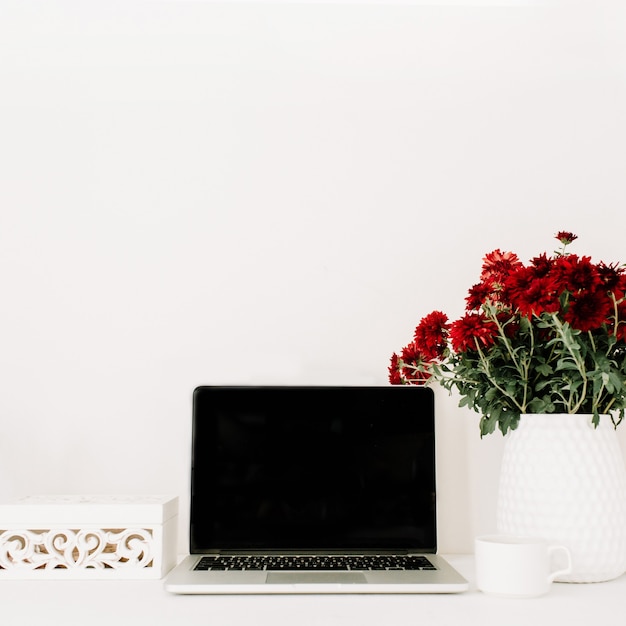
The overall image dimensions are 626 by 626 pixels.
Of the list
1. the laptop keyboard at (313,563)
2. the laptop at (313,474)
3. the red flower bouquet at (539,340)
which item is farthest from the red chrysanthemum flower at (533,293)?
the laptop keyboard at (313,563)

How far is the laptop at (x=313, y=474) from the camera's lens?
1003 mm

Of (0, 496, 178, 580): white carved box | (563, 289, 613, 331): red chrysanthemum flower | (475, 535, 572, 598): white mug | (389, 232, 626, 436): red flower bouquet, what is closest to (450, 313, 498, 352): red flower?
(389, 232, 626, 436): red flower bouquet

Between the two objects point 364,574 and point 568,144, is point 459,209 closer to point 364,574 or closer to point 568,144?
point 568,144

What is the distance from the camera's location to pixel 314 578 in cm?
84

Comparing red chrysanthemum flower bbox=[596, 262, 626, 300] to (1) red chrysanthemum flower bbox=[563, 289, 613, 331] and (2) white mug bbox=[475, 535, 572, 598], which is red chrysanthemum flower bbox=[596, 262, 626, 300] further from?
(2) white mug bbox=[475, 535, 572, 598]

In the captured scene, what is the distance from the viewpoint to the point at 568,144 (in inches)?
48.7

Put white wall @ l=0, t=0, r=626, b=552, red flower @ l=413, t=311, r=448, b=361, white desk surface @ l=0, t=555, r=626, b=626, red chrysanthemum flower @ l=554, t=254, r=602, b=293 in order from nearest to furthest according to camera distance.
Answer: white desk surface @ l=0, t=555, r=626, b=626, red chrysanthemum flower @ l=554, t=254, r=602, b=293, red flower @ l=413, t=311, r=448, b=361, white wall @ l=0, t=0, r=626, b=552

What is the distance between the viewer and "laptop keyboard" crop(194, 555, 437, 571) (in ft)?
2.95

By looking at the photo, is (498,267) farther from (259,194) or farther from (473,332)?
(259,194)

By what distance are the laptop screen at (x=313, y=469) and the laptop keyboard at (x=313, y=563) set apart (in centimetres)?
4

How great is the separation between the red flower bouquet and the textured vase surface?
0.03 meters

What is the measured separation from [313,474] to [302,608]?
28 cm

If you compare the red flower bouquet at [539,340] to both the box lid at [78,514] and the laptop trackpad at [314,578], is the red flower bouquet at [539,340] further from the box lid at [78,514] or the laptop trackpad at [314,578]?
the box lid at [78,514]

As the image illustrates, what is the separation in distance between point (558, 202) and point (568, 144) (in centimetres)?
12
